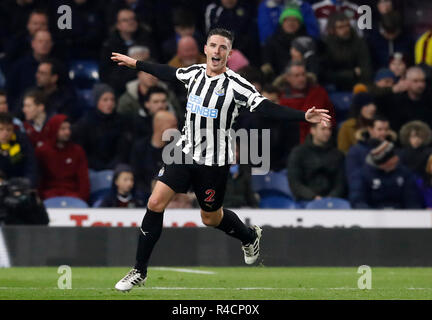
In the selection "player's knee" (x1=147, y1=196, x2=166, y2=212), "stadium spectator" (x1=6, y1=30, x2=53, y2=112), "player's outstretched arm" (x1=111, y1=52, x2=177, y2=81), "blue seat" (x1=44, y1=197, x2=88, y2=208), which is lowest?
"player's knee" (x1=147, y1=196, x2=166, y2=212)

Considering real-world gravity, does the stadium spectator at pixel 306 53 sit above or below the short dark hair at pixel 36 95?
above

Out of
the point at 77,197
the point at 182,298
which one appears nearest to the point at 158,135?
the point at 77,197

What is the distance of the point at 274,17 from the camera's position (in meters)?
15.8

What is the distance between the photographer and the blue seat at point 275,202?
14125mm

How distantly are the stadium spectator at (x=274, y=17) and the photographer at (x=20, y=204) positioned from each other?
4550mm

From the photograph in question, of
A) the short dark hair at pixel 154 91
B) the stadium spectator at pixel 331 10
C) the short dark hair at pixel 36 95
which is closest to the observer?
the short dark hair at pixel 36 95

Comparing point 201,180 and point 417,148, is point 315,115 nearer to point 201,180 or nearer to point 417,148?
point 201,180

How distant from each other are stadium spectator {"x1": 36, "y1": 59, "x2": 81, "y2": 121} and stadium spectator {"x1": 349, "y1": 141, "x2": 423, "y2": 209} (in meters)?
3.86

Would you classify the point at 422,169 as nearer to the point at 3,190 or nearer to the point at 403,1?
the point at 403,1

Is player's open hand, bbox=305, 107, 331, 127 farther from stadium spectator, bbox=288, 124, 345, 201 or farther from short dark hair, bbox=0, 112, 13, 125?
short dark hair, bbox=0, 112, 13, 125

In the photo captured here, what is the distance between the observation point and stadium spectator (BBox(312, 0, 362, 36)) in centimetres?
1598

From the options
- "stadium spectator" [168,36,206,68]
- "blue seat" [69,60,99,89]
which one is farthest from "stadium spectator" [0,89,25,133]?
"stadium spectator" [168,36,206,68]

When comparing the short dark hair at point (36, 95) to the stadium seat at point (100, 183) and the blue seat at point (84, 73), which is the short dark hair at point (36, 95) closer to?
the stadium seat at point (100, 183)

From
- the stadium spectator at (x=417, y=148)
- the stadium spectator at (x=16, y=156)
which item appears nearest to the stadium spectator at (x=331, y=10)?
the stadium spectator at (x=417, y=148)
